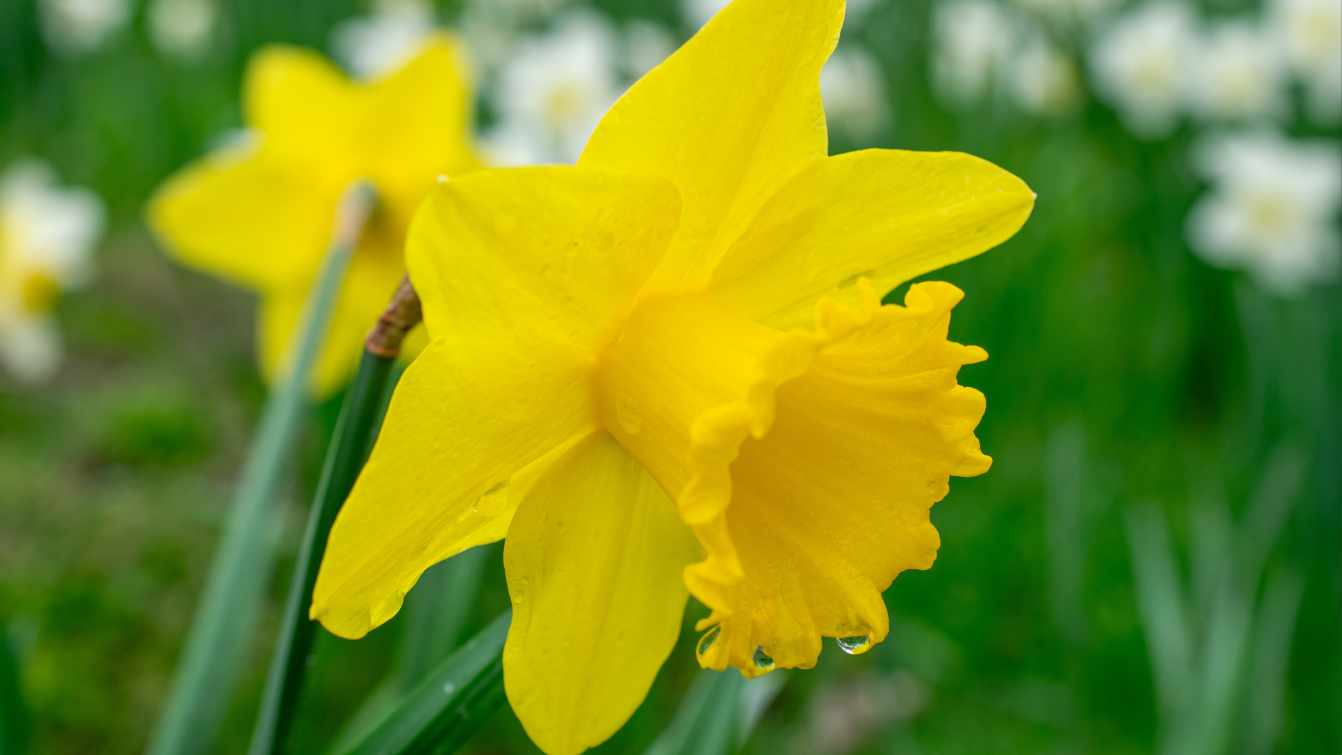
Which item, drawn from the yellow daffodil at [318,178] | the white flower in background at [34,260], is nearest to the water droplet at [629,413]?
the yellow daffodil at [318,178]

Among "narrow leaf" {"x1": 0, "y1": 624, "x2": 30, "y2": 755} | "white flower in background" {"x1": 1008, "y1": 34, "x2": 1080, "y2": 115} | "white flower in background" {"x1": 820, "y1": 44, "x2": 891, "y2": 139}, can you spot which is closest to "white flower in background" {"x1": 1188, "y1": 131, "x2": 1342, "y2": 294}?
"white flower in background" {"x1": 1008, "y1": 34, "x2": 1080, "y2": 115}

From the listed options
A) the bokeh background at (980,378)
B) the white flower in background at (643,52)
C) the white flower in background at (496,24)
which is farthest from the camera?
the white flower in background at (496,24)

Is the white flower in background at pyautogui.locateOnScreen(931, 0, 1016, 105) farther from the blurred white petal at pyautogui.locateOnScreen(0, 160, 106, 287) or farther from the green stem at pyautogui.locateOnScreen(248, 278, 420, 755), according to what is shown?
the green stem at pyautogui.locateOnScreen(248, 278, 420, 755)

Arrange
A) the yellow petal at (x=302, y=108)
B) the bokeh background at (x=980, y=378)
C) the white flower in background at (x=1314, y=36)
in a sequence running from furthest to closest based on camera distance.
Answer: the white flower in background at (x=1314, y=36)
the bokeh background at (x=980, y=378)
the yellow petal at (x=302, y=108)

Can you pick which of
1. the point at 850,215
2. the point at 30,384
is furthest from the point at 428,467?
the point at 30,384

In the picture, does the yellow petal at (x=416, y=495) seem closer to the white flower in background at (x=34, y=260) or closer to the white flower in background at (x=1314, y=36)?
the white flower in background at (x=34, y=260)

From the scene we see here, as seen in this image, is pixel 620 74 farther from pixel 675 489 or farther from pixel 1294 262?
pixel 675 489
